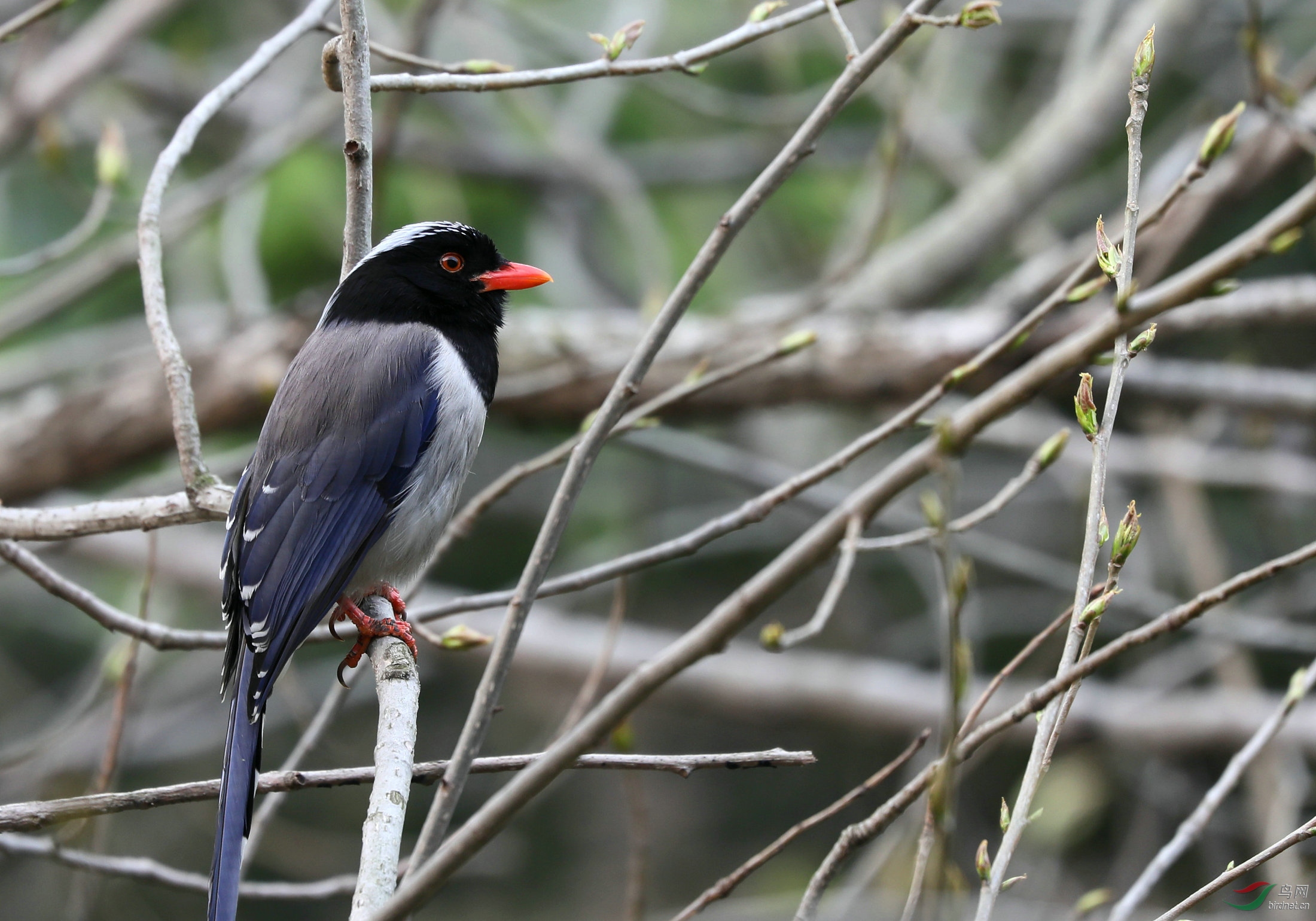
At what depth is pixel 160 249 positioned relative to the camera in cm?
316

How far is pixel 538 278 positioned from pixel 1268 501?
446cm

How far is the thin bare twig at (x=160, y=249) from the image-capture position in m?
2.94

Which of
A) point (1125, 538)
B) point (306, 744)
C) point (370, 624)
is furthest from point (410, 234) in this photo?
point (1125, 538)

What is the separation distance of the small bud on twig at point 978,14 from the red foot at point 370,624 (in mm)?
1806

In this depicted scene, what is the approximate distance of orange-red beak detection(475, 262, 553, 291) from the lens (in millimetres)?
3908

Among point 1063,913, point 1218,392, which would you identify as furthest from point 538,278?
point 1063,913

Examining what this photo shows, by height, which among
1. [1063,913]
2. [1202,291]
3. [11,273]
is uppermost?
[11,273]

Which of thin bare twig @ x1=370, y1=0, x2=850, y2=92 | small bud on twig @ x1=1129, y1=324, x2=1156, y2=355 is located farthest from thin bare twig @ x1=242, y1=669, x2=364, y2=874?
small bud on twig @ x1=1129, y1=324, x2=1156, y2=355

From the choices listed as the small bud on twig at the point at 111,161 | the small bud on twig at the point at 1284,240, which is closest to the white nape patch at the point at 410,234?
the small bud on twig at the point at 111,161

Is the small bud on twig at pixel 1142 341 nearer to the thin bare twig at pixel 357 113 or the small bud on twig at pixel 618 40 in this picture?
the small bud on twig at pixel 618 40

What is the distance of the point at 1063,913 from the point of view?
5293mm

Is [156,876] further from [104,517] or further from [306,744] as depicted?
[104,517]

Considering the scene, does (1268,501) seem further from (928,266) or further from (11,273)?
(11,273)

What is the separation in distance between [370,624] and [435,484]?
58cm
